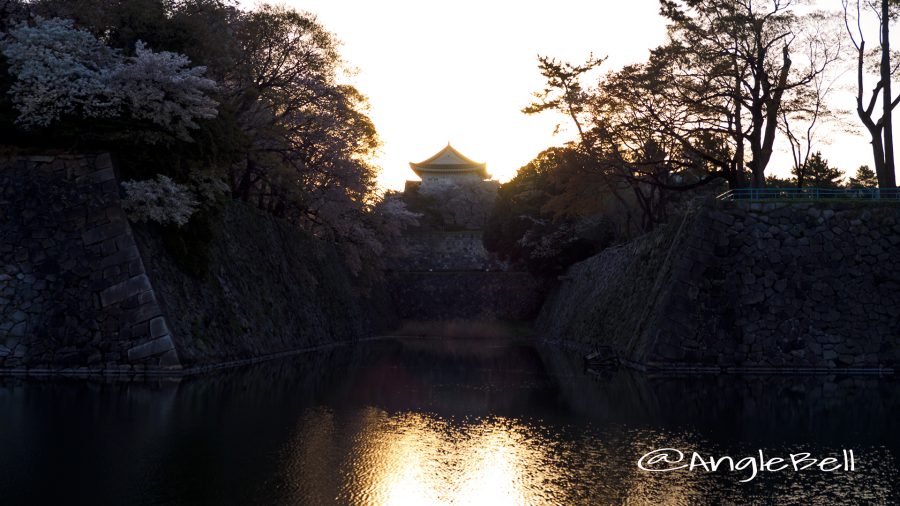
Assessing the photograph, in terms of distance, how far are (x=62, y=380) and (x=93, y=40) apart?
32.8 ft

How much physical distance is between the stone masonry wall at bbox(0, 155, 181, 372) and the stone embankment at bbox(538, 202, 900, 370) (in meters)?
15.0

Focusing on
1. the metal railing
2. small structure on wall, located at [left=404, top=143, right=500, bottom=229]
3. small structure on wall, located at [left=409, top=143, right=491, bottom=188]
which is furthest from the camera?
small structure on wall, located at [left=409, top=143, right=491, bottom=188]

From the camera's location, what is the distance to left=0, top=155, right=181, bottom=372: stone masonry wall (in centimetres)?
2127

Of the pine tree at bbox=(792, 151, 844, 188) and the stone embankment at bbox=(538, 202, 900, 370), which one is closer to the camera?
the stone embankment at bbox=(538, 202, 900, 370)

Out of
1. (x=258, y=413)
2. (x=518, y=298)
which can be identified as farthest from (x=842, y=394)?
(x=518, y=298)

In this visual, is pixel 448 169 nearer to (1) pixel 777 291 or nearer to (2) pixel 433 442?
(1) pixel 777 291

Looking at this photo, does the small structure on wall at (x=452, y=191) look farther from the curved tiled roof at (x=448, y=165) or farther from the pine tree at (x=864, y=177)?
the pine tree at (x=864, y=177)

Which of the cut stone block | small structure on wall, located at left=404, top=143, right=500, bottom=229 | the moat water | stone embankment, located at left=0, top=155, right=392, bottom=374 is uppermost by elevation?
A: small structure on wall, located at left=404, top=143, right=500, bottom=229

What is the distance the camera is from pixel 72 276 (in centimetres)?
2197

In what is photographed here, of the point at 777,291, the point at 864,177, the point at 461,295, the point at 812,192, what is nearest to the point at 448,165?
the point at 461,295

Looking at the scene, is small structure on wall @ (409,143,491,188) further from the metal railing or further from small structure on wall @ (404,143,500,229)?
the metal railing

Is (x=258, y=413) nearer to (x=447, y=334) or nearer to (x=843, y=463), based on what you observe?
(x=843, y=463)

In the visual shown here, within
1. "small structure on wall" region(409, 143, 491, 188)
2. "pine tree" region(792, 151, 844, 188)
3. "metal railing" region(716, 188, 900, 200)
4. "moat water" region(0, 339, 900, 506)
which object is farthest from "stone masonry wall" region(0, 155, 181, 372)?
"small structure on wall" region(409, 143, 491, 188)

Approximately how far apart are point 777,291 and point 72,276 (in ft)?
68.4
